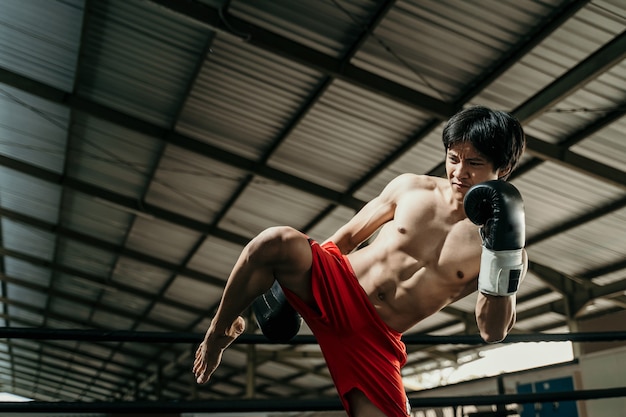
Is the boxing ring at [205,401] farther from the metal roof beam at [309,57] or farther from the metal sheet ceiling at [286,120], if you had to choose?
the metal roof beam at [309,57]

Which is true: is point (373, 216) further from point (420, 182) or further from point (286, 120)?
point (286, 120)

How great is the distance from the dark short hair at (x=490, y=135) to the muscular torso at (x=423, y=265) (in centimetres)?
16

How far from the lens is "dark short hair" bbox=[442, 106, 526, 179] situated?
1651 mm

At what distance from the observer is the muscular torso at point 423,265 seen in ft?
5.62

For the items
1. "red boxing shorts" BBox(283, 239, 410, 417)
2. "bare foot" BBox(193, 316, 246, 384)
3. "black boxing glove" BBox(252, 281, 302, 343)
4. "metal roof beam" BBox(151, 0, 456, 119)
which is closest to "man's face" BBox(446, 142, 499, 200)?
"red boxing shorts" BBox(283, 239, 410, 417)

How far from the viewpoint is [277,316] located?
69.1 inches

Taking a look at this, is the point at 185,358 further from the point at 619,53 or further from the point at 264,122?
the point at 619,53

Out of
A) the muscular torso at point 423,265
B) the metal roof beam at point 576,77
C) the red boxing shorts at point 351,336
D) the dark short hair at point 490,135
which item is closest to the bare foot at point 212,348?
the red boxing shorts at point 351,336

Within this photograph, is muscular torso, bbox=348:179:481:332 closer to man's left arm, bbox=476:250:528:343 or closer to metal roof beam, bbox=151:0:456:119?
man's left arm, bbox=476:250:528:343

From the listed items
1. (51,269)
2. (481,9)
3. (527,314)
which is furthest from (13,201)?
(481,9)

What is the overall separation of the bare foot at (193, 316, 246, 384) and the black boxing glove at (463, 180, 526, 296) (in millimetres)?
638

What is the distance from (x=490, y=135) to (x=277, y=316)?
0.66 meters

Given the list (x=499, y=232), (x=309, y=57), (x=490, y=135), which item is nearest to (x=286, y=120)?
(x=309, y=57)

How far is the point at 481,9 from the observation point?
17.9ft
